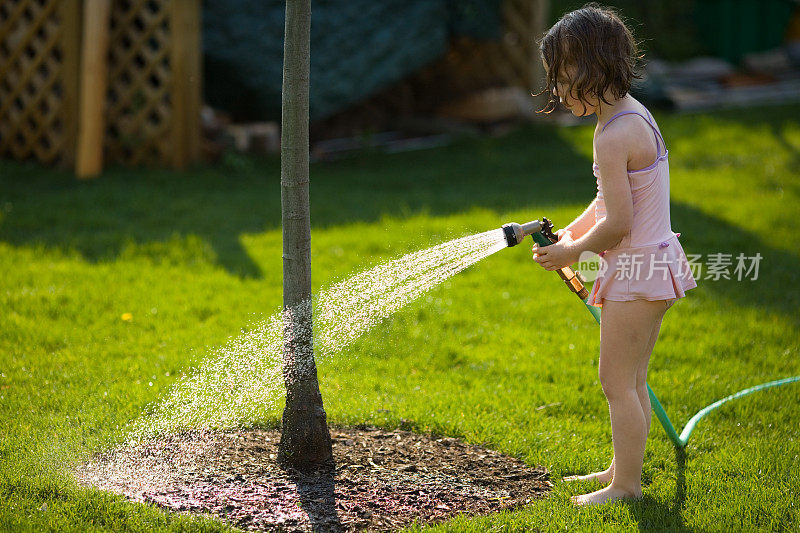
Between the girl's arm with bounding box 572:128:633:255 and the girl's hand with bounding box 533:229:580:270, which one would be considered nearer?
the girl's arm with bounding box 572:128:633:255

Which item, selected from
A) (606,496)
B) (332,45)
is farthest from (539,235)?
(332,45)

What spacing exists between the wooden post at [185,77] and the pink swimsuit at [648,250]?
523cm

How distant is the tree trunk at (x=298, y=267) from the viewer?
106 inches

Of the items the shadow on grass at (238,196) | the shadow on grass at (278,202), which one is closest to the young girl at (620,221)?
the shadow on grass at (278,202)

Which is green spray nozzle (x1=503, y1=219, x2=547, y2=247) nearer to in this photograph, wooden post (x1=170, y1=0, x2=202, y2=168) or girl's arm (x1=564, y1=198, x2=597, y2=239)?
girl's arm (x1=564, y1=198, x2=597, y2=239)

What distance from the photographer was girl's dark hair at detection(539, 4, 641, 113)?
7.97ft

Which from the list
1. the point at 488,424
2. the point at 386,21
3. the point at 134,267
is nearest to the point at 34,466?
the point at 488,424

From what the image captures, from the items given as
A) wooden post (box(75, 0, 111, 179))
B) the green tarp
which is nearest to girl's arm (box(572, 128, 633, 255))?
the green tarp

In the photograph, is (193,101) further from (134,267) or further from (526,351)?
(526,351)

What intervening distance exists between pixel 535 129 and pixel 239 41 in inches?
134

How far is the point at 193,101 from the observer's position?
7.10 meters

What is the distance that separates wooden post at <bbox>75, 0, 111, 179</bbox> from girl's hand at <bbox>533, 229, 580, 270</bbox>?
5.27 metres

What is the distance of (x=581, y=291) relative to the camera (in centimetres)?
288

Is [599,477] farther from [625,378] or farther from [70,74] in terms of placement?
[70,74]
